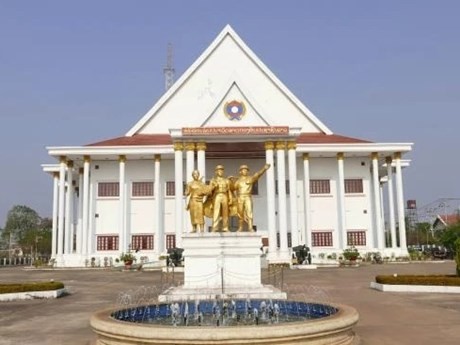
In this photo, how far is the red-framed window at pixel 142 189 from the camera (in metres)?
41.4

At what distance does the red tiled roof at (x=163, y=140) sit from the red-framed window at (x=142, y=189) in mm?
3514

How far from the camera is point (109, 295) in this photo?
18781mm

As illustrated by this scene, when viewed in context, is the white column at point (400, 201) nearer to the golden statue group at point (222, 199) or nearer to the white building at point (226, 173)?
the white building at point (226, 173)

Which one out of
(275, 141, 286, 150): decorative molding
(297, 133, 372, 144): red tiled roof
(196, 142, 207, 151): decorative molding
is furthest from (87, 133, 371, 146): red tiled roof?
(196, 142, 207, 151): decorative molding

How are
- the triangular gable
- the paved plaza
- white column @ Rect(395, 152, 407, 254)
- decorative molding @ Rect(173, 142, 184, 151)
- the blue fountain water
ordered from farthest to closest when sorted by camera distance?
the triangular gable → white column @ Rect(395, 152, 407, 254) → decorative molding @ Rect(173, 142, 184, 151) → the blue fountain water → the paved plaza

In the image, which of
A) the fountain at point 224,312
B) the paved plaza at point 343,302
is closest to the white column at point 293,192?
the paved plaza at point 343,302

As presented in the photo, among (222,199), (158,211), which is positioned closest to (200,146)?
(158,211)

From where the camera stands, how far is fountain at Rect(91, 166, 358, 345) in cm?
719

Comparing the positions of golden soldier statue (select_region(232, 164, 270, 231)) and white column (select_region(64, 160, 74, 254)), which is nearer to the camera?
golden soldier statue (select_region(232, 164, 270, 231))

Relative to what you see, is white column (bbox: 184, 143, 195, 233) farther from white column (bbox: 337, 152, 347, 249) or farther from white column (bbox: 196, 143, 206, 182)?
white column (bbox: 337, 152, 347, 249)

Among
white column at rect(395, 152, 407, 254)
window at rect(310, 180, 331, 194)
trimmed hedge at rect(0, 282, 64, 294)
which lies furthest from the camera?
window at rect(310, 180, 331, 194)

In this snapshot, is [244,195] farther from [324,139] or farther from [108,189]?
[108,189]

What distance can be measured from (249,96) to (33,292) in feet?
74.8

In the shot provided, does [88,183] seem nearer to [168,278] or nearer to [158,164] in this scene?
[158,164]
